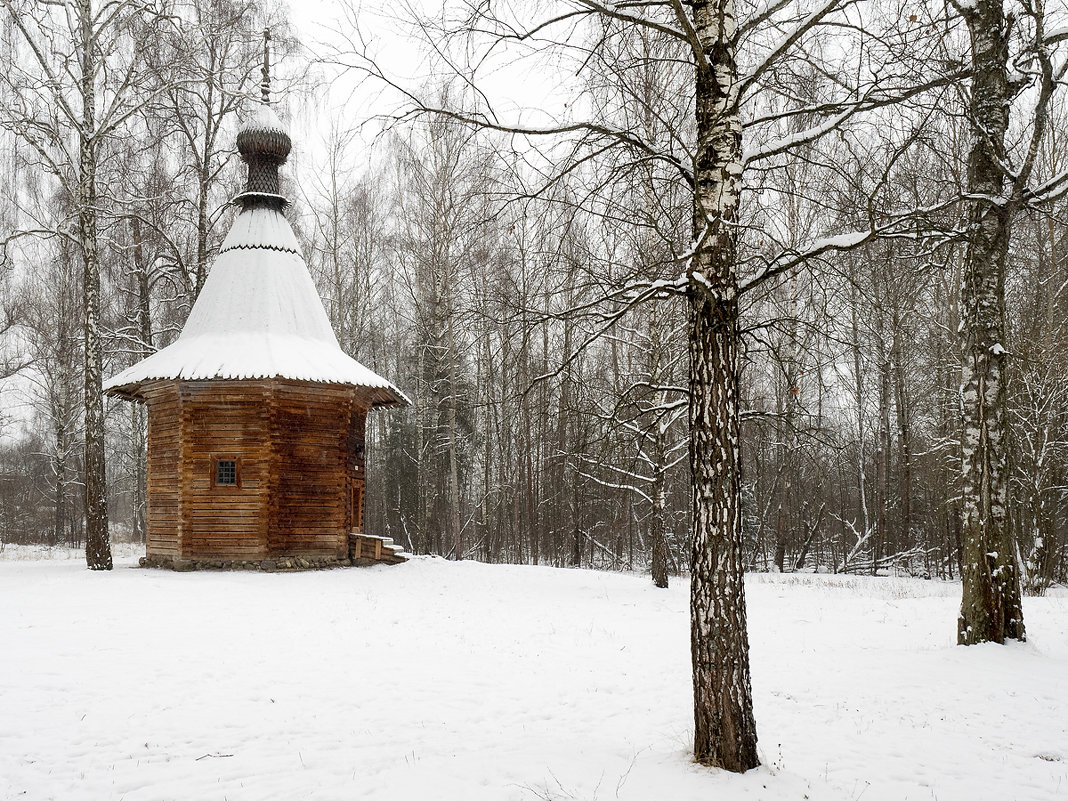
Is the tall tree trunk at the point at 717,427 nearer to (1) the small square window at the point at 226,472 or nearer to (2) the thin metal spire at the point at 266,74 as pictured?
(1) the small square window at the point at 226,472

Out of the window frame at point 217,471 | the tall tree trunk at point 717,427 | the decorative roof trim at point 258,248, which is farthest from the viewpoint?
the decorative roof trim at point 258,248

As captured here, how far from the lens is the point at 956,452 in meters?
19.8

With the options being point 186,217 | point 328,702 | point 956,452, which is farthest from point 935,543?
point 186,217

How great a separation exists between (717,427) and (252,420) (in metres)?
12.8

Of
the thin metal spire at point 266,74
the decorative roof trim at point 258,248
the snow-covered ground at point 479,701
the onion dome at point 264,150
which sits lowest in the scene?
the snow-covered ground at point 479,701

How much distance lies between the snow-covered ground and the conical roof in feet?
15.3

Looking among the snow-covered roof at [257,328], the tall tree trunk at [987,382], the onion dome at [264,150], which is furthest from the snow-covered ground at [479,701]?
the onion dome at [264,150]

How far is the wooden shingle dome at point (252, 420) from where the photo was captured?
15172mm

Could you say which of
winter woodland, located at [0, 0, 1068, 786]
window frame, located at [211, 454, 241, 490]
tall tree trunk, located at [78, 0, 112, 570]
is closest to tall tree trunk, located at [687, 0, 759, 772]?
winter woodland, located at [0, 0, 1068, 786]

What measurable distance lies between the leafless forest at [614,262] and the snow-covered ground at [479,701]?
2.32 meters

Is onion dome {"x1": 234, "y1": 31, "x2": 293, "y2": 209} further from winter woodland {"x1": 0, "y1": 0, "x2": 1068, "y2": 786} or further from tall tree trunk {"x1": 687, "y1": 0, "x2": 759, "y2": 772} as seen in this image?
tall tree trunk {"x1": 687, "y1": 0, "x2": 759, "y2": 772}

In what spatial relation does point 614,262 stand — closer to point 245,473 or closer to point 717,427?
point 717,427

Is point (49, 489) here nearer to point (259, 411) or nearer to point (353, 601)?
point (259, 411)

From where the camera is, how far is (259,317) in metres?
16.5
